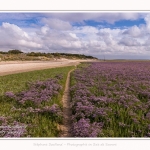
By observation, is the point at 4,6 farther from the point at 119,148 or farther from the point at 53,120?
the point at 119,148

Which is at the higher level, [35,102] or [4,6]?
[4,6]

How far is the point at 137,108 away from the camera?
879cm

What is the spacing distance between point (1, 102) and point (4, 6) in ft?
18.8

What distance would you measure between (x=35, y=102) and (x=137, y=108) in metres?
5.37

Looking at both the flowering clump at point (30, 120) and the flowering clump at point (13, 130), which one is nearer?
the flowering clump at point (13, 130)

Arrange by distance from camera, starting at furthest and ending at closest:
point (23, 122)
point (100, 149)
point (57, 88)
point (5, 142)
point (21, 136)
Result: point (57, 88) < point (23, 122) < point (21, 136) < point (5, 142) < point (100, 149)

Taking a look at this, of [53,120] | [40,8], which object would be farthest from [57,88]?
[40,8]

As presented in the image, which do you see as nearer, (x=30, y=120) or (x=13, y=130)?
(x=13, y=130)

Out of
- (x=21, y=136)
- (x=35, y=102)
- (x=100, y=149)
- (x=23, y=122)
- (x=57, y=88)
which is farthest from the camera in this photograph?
(x=57, y=88)

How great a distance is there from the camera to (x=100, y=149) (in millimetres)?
5316

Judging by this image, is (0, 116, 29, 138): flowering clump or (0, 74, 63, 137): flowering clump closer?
A: (0, 116, 29, 138): flowering clump

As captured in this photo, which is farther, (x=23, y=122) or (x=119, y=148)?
(x=23, y=122)

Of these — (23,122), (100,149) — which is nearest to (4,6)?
(23,122)

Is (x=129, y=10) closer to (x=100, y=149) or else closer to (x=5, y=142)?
(x=100, y=149)
